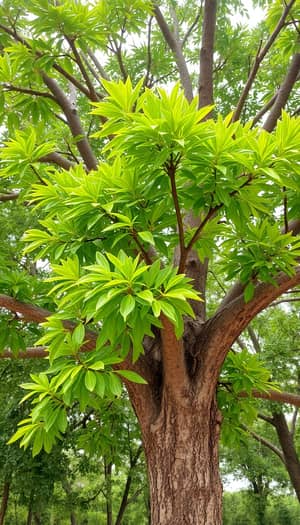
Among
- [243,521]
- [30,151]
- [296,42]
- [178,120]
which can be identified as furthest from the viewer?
[243,521]

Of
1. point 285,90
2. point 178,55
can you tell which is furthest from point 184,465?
point 178,55

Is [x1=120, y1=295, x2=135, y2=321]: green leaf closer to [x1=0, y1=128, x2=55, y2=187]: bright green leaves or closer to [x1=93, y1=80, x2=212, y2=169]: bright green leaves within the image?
[x1=93, y1=80, x2=212, y2=169]: bright green leaves

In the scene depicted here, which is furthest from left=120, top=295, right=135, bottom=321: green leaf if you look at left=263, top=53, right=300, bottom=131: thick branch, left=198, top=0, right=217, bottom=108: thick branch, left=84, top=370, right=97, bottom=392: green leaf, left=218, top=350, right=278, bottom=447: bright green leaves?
left=198, top=0, right=217, bottom=108: thick branch

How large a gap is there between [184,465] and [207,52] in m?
3.42

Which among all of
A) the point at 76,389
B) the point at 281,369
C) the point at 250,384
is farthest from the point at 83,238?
the point at 281,369

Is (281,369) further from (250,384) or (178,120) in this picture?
(178,120)

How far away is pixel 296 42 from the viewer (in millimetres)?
3885

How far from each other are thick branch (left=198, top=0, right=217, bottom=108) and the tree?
0.55 meters

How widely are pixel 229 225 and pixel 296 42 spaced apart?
1.99 metres

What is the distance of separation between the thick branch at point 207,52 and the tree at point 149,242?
0.55 metres

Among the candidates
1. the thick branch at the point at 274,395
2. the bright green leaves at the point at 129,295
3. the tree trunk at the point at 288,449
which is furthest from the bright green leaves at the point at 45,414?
the tree trunk at the point at 288,449

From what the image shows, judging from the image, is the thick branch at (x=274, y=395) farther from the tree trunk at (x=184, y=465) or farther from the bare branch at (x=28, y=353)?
the bare branch at (x=28, y=353)

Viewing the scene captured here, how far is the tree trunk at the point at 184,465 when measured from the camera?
2.48 m

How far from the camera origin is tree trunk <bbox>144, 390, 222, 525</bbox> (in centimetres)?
248
